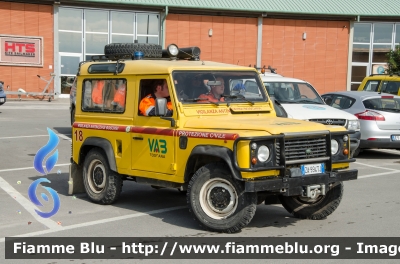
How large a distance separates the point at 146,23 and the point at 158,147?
2761 cm

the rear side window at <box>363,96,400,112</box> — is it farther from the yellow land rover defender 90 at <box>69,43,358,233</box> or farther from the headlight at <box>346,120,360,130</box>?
the yellow land rover defender 90 at <box>69,43,358,233</box>

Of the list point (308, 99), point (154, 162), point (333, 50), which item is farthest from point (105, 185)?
point (333, 50)

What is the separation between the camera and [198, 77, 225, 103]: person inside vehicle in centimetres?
836

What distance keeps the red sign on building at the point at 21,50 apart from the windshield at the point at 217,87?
84.5 feet

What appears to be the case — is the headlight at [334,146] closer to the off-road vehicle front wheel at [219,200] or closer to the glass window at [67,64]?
the off-road vehicle front wheel at [219,200]

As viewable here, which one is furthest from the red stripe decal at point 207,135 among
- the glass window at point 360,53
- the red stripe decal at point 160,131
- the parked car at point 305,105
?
the glass window at point 360,53

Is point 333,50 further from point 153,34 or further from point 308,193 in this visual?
point 308,193

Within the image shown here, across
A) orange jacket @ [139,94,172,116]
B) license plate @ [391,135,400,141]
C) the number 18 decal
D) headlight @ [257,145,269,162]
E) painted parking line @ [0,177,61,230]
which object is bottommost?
painted parking line @ [0,177,61,230]

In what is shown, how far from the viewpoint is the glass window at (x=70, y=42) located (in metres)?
33.6

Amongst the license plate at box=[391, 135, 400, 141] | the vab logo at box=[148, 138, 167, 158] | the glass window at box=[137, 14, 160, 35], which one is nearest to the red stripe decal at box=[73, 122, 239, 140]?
the vab logo at box=[148, 138, 167, 158]

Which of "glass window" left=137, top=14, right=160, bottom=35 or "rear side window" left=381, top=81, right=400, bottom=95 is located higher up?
"glass window" left=137, top=14, right=160, bottom=35

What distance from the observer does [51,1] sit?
32.6 meters

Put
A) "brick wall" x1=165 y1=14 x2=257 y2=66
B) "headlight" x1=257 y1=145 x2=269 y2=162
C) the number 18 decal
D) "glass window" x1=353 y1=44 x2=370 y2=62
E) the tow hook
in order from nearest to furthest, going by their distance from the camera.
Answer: "headlight" x1=257 y1=145 x2=269 y2=162
the tow hook
the number 18 decal
"brick wall" x1=165 y1=14 x2=257 y2=66
"glass window" x1=353 y1=44 x2=370 y2=62

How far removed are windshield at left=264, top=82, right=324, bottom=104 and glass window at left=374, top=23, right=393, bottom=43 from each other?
25187 mm
